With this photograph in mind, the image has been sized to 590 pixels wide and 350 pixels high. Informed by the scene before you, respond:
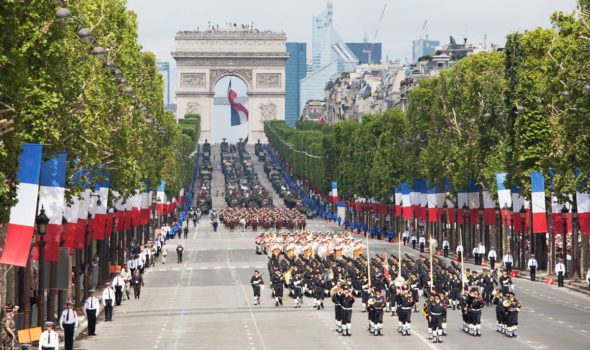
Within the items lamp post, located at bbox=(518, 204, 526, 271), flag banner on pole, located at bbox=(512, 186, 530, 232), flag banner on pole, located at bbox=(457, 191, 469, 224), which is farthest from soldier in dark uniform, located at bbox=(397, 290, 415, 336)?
flag banner on pole, located at bbox=(457, 191, 469, 224)

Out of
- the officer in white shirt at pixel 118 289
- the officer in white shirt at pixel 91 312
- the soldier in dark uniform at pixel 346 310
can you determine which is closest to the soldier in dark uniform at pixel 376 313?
the soldier in dark uniform at pixel 346 310

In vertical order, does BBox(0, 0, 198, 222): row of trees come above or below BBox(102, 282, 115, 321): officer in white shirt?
above

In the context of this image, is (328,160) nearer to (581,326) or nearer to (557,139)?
(557,139)

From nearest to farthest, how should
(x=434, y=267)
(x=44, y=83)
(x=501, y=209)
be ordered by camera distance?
(x=44, y=83) < (x=434, y=267) < (x=501, y=209)

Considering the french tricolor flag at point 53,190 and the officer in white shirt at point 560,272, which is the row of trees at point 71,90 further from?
the officer in white shirt at point 560,272

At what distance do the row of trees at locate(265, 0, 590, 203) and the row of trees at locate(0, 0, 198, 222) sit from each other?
2024cm

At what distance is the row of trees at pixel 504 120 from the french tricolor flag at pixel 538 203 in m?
0.91

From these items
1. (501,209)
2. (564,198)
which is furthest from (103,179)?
(501,209)

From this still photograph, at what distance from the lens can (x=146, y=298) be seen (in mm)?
74500

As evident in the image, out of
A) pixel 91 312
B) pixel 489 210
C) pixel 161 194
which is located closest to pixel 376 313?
pixel 91 312

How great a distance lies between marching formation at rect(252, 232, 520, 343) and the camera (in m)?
51.8

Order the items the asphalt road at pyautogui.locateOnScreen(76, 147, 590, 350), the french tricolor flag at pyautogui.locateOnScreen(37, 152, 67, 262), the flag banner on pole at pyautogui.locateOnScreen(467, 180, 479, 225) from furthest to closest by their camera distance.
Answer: the flag banner on pole at pyautogui.locateOnScreen(467, 180, 479, 225) → the asphalt road at pyautogui.locateOnScreen(76, 147, 590, 350) → the french tricolor flag at pyautogui.locateOnScreen(37, 152, 67, 262)

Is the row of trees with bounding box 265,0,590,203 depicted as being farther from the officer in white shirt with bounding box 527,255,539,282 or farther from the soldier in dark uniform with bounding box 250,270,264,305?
the soldier in dark uniform with bounding box 250,270,264,305

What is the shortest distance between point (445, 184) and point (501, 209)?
80.8ft
